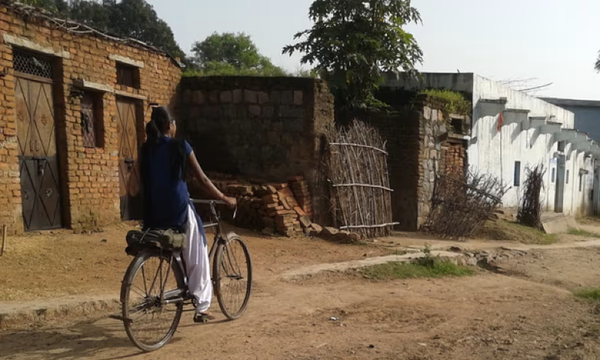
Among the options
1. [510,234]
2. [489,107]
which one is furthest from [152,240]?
[489,107]

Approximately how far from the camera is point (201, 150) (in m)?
10.6

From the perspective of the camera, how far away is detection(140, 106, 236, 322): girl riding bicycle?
12.3 feet

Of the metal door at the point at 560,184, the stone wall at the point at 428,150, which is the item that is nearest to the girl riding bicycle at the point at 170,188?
the stone wall at the point at 428,150

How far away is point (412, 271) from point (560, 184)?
17.5 metres

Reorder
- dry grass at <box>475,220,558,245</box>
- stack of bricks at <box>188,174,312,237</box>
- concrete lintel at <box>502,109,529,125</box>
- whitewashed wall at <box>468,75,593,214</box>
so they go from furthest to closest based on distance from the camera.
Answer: concrete lintel at <box>502,109,529,125</box> → whitewashed wall at <box>468,75,593,214</box> → dry grass at <box>475,220,558,245</box> → stack of bricks at <box>188,174,312,237</box>

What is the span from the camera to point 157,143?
3777 mm

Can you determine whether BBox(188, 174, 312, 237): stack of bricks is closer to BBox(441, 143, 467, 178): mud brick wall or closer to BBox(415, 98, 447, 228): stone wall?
BBox(415, 98, 447, 228): stone wall

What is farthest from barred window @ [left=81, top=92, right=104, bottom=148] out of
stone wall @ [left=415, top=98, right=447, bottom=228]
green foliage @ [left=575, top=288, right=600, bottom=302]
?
green foliage @ [left=575, top=288, right=600, bottom=302]

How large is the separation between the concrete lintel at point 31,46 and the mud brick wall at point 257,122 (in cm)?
312

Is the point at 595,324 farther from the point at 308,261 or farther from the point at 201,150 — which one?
the point at 201,150

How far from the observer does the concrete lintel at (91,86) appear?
7789 millimetres

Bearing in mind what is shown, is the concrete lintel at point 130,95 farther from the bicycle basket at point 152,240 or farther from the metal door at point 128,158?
the bicycle basket at point 152,240

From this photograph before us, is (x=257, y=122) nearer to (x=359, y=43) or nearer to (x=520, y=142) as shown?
(x=359, y=43)

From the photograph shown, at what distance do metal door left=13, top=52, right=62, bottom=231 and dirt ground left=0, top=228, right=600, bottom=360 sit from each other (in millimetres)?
465
